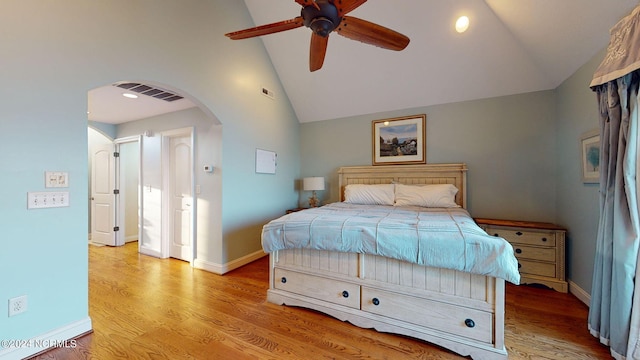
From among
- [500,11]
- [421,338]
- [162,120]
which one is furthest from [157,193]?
[500,11]

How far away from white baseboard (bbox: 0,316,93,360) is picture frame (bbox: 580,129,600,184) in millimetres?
4423

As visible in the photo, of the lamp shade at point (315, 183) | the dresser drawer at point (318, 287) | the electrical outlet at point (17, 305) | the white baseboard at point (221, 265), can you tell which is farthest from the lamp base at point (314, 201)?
the electrical outlet at point (17, 305)

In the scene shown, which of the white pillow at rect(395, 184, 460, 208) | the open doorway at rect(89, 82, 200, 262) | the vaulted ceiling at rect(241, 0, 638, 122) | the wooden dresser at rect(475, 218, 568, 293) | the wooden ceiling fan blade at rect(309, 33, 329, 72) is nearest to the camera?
the wooden ceiling fan blade at rect(309, 33, 329, 72)

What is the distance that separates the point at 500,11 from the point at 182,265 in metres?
4.97

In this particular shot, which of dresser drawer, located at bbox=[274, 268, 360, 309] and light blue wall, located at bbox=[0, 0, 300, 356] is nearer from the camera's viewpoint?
light blue wall, located at bbox=[0, 0, 300, 356]

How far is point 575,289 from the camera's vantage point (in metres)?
2.45

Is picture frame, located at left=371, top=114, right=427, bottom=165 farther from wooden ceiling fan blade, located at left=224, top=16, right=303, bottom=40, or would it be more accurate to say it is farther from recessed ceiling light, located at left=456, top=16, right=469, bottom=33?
wooden ceiling fan blade, located at left=224, top=16, right=303, bottom=40

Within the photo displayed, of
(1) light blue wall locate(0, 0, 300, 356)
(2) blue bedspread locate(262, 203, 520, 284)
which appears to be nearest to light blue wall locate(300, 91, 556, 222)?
(2) blue bedspread locate(262, 203, 520, 284)

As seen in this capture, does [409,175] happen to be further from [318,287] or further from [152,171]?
[152,171]

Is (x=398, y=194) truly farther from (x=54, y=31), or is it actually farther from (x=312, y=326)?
(x=54, y=31)

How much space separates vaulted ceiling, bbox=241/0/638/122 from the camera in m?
2.15

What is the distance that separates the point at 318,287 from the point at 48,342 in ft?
6.45

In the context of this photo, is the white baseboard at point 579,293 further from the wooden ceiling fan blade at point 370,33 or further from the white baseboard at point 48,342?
the white baseboard at point 48,342

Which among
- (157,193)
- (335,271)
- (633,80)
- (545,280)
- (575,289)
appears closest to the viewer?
(633,80)
